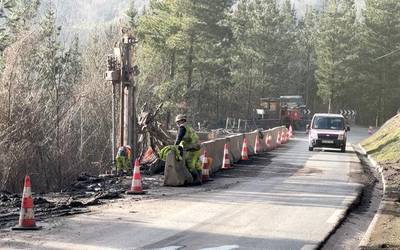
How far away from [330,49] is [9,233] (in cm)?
7716

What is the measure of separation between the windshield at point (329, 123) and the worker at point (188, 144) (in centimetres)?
1762

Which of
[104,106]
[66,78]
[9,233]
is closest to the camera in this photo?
[9,233]

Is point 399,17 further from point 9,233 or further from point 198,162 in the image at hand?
point 9,233

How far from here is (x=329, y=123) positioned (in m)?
33.2

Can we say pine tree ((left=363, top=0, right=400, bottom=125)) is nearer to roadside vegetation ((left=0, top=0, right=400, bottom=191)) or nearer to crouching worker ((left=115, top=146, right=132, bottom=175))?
roadside vegetation ((left=0, top=0, right=400, bottom=191))

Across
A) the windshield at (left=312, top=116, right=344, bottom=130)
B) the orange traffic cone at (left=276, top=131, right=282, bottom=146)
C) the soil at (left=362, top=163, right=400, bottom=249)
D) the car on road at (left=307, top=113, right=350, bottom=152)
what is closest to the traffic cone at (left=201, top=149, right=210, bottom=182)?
the soil at (left=362, top=163, right=400, bottom=249)

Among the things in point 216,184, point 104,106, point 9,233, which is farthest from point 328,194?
point 104,106

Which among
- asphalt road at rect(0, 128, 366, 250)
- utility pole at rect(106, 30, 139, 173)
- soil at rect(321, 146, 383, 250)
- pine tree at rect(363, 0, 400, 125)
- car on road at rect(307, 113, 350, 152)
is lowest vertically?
soil at rect(321, 146, 383, 250)

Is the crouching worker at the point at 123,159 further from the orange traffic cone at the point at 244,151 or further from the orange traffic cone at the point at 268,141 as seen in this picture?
the orange traffic cone at the point at 268,141

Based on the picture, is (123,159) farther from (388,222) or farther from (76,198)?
(388,222)

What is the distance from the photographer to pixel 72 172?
86.4ft

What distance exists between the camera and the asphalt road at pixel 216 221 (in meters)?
9.17

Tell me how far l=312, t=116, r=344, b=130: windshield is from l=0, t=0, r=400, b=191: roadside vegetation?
1074 cm

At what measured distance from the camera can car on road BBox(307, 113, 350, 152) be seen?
32500 mm
